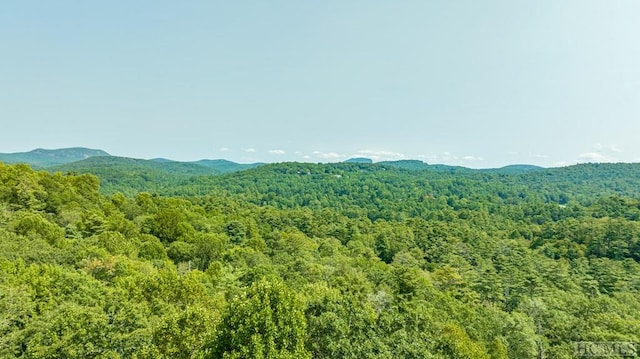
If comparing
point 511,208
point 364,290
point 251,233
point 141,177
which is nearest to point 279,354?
point 364,290

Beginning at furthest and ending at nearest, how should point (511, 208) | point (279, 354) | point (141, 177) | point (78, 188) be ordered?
point (141, 177) < point (511, 208) < point (78, 188) < point (279, 354)

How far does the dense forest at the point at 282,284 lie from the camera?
41.6 feet

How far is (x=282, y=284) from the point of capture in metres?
13.8

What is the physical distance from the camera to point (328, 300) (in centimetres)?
1537

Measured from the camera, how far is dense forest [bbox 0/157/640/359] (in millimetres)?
12672

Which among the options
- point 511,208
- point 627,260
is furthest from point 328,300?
point 511,208

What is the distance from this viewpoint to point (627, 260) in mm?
57625

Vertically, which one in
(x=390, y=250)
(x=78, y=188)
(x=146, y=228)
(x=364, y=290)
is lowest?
(x=390, y=250)

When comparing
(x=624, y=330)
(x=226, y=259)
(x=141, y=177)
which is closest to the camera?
(x=624, y=330)

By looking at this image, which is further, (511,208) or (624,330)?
(511,208)

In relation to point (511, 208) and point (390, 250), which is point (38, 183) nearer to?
point (390, 250)

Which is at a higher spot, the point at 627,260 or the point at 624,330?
the point at 624,330

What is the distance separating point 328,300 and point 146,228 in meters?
33.8

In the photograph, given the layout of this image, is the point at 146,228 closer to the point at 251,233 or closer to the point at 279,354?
the point at 251,233
